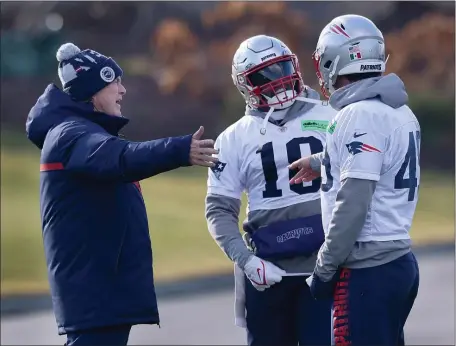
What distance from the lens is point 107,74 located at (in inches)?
192

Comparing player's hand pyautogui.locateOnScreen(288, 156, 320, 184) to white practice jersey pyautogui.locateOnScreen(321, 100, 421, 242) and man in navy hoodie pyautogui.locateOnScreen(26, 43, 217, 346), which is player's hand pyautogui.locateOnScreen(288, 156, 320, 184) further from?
man in navy hoodie pyautogui.locateOnScreen(26, 43, 217, 346)

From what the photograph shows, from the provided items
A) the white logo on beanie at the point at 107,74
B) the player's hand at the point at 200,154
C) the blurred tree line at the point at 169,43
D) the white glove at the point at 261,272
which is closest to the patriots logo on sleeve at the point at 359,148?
the player's hand at the point at 200,154

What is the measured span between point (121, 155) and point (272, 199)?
1035mm

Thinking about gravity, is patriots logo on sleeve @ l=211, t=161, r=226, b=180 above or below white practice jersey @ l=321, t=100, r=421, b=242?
below

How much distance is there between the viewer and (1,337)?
840 centimetres

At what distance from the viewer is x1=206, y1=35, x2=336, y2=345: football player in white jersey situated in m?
5.09

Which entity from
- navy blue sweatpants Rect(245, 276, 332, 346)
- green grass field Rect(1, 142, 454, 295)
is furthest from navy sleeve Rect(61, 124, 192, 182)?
green grass field Rect(1, 142, 454, 295)

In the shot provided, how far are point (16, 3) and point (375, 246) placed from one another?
8.18 m

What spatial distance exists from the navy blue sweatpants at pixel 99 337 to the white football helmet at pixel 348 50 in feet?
4.48

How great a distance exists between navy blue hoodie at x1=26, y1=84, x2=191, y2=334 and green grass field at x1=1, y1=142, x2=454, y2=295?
5965mm

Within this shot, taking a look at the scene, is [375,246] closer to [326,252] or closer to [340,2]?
[326,252]

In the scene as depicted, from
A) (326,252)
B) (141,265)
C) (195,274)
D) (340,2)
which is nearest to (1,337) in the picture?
(195,274)

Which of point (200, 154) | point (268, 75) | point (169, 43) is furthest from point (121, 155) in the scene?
point (169, 43)

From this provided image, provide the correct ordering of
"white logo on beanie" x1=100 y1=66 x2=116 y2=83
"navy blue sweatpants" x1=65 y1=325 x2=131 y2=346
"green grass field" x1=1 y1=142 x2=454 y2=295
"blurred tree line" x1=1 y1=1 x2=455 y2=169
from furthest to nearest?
"blurred tree line" x1=1 y1=1 x2=455 y2=169
"green grass field" x1=1 y1=142 x2=454 y2=295
"white logo on beanie" x1=100 y1=66 x2=116 y2=83
"navy blue sweatpants" x1=65 y1=325 x2=131 y2=346
